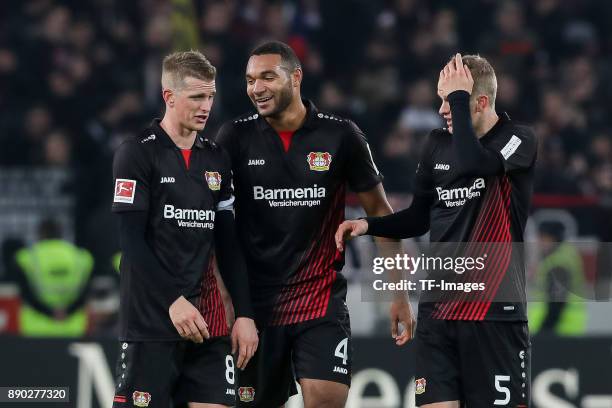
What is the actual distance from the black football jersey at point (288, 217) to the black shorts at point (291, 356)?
0.05 metres

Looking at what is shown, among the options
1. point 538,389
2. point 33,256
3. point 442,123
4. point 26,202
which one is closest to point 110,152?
point 26,202

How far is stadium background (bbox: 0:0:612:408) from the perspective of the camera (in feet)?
35.8

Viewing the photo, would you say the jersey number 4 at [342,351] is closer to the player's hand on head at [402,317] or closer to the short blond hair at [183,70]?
the player's hand on head at [402,317]

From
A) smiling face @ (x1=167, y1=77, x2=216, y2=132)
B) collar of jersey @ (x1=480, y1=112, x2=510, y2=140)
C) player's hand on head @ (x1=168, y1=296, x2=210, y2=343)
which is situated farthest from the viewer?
collar of jersey @ (x1=480, y1=112, x2=510, y2=140)

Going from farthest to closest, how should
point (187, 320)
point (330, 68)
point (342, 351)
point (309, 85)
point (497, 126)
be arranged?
1. point (330, 68)
2. point (309, 85)
3. point (342, 351)
4. point (497, 126)
5. point (187, 320)

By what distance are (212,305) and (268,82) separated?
111 centimetres

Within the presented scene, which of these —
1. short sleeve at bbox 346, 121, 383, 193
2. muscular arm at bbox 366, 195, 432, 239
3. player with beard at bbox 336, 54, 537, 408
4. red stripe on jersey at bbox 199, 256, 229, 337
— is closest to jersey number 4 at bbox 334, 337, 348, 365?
player with beard at bbox 336, 54, 537, 408

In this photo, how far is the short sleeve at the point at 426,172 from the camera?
19.0 feet

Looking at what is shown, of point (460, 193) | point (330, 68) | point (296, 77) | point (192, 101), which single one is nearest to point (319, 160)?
point (296, 77)

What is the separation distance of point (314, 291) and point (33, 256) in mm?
4709

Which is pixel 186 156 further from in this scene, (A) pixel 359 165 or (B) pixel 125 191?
(A) pixel 359 165

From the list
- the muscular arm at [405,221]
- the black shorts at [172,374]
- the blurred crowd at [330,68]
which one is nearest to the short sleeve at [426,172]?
the muscular arm at [405,221]

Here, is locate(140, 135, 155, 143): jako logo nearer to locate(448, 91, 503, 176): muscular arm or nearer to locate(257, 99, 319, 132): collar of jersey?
locate(257, 99, 319, 132): collar of jersey

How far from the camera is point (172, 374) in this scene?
535 cm
